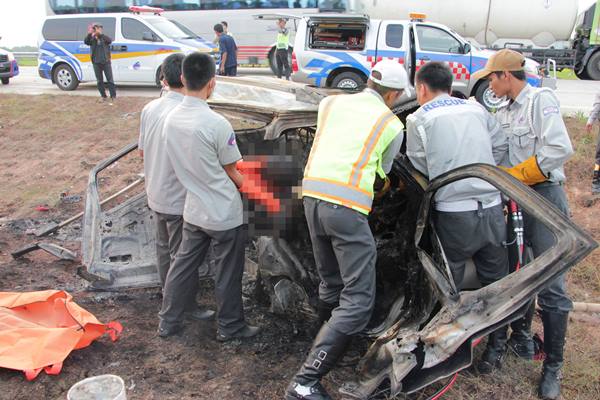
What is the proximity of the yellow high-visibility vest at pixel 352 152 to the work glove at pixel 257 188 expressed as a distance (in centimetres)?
52

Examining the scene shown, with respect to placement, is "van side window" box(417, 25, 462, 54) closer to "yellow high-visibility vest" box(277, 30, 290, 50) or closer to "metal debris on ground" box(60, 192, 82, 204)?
"yellow high-visibility vest" box(277, 30, 290, 50)

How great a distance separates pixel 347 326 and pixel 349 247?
0.39 meters

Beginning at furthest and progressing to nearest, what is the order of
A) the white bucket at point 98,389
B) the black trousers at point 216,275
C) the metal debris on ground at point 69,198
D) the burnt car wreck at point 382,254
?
the metal debris on ground at point 69,198
the black trousers at point 216,275
the white bucket at point 98,389
the burnt car wreck at point 382,254

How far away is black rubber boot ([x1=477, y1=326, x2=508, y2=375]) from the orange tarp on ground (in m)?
2.23

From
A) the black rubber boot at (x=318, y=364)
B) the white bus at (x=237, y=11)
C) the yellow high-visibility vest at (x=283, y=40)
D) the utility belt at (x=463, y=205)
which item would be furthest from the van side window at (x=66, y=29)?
the black rubber boot at (x=318, y=364)

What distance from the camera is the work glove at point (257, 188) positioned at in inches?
122

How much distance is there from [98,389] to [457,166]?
6.96ft

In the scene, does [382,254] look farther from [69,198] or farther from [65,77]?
[65,77]

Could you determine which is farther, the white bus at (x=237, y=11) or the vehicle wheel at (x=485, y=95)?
the white bus at (x=237, y=11)

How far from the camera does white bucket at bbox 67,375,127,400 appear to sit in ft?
8.06

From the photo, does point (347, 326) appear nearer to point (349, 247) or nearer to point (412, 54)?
point (349, 247)

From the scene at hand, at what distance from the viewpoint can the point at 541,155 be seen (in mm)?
2752

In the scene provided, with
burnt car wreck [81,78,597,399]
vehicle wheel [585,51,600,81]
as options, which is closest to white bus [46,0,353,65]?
vehicle wheel [585,51,600,81]

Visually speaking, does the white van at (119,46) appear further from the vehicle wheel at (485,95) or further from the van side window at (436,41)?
the vehicle wheel at (485,95)
